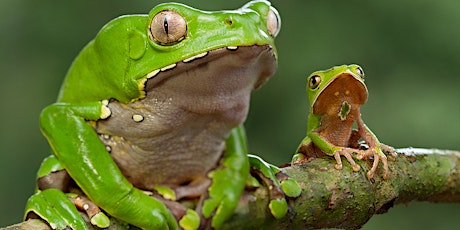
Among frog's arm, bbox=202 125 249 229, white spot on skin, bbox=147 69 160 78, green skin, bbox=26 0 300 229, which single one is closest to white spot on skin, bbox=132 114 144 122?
green skin, bbox=26 0 300 229

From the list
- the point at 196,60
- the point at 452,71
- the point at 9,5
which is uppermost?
the point at 196,60

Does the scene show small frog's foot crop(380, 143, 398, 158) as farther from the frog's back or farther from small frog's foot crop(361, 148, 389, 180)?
the frog's back

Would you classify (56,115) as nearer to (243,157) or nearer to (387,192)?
(243,157)

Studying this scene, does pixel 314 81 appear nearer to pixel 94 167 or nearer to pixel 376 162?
pixel 376 162

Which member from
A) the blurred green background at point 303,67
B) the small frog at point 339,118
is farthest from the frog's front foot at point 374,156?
the blurred green background at point 303,67

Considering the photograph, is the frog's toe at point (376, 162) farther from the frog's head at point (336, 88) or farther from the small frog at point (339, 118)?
the frog's head at point (336, 88)

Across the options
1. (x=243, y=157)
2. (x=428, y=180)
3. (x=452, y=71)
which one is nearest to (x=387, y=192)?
(x=428, y=180)
